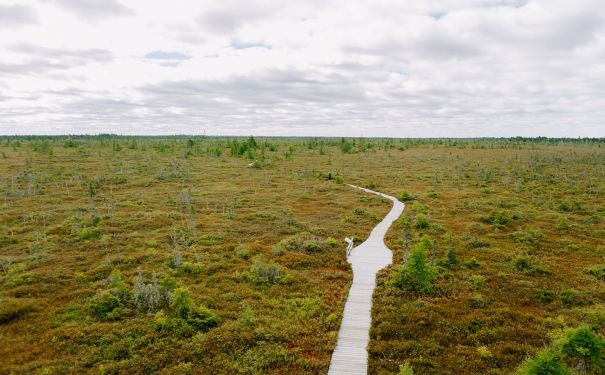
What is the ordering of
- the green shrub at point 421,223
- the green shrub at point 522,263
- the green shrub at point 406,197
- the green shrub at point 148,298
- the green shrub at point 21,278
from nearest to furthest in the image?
the green shrub at point 148,298 < the green shrub at point 21,278 < the green shrub at point 522,263 < the green shrub at point 421,223 < the green shrub at point 406,197

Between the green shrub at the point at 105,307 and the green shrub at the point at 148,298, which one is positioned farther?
the green shrub at the point at 148,298

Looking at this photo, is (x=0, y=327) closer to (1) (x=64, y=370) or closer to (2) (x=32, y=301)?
(2) (x=32, y=301)

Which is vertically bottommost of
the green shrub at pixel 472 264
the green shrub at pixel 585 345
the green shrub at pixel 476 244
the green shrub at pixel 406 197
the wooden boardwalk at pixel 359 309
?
the wooden boardwalk at pixel 359 309

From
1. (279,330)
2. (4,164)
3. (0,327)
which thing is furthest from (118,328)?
(4,164)

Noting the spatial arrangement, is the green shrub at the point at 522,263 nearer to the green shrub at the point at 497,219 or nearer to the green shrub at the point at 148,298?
the green shrub at the point at 497,219

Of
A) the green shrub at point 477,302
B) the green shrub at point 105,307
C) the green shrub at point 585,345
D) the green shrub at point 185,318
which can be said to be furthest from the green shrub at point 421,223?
the green shrub at point 105,307

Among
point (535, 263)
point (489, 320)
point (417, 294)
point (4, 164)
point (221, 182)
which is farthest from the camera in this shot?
point (4, 164)
